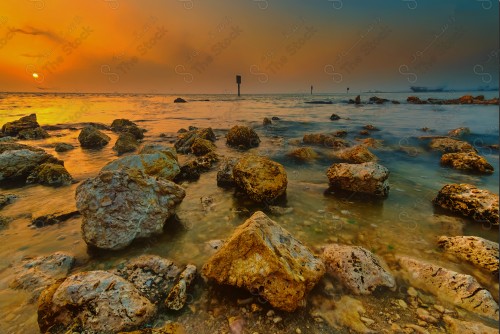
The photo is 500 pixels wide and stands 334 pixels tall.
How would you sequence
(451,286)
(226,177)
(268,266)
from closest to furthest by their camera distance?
(268,266) < (451,286) < (226,177)

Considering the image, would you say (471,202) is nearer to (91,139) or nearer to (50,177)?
(50,177)

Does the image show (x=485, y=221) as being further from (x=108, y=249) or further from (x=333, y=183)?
(x=108, y=249)

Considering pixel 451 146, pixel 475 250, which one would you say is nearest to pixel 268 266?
pixel 475 250

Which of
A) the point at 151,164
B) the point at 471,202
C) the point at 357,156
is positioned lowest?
the point at 471,202

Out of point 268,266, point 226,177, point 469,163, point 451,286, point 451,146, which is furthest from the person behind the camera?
point 451,146

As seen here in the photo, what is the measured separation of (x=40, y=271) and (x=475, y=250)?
7.16m

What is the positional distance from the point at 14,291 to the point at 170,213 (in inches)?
101

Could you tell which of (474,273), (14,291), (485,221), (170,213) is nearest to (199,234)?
(170,213)

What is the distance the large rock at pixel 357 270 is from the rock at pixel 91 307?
276cm

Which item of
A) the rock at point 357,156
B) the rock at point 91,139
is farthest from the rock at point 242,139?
the rock at point 91,139

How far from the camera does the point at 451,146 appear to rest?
12.8 m

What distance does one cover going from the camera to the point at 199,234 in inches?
201

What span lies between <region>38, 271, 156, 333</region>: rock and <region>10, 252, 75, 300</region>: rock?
2.92 ft

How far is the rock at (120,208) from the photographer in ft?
14.6
